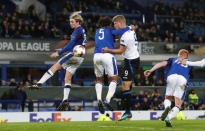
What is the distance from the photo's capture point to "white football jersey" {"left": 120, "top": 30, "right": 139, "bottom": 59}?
Result: 39.8 feet

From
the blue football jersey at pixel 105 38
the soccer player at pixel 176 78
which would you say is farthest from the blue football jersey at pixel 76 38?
the soccer player at pixel 176 78

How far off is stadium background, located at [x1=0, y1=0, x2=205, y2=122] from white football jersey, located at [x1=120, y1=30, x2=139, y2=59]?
1050cm

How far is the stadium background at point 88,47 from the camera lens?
2325 cm

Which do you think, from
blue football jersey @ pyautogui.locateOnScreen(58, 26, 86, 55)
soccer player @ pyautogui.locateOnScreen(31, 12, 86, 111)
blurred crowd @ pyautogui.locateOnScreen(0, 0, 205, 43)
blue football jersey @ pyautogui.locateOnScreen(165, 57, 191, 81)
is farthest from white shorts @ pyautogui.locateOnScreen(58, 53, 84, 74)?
blurred crowd @ pyautogui.locateOnScreen(0, 0, 205, 43)

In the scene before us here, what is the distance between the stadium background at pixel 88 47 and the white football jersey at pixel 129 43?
1050cm

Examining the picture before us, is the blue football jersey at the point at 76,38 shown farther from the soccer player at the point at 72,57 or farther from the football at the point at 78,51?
the football at the point at 78,51

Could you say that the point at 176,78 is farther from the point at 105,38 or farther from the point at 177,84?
the point at 105,38

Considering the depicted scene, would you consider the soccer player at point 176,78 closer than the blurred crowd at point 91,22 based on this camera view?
Yes

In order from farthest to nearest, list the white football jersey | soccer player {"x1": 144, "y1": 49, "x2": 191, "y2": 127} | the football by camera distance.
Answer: the football
the white football jersey
soccer player {"x1": 144, "y1": 49, "x2": 191, "y2": 127}

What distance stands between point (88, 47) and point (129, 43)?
1721 cm

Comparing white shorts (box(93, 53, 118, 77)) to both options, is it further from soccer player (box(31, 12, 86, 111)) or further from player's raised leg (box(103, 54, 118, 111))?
soccer player (box(31, 12, 86, 111))

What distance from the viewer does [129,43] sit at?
12312 millimetres

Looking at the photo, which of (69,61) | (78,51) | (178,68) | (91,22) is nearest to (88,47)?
(91,22)

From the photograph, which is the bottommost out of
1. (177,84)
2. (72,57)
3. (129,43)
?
(177,84)
